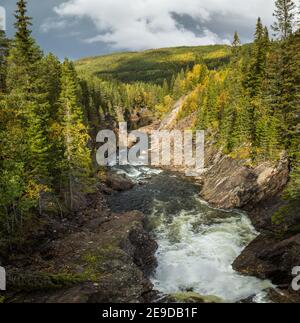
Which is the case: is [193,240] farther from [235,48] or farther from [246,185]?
[235,48]

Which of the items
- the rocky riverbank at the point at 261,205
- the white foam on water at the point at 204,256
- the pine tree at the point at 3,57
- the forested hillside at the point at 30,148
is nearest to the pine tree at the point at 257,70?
the rocky riverbank at the point at 261,205

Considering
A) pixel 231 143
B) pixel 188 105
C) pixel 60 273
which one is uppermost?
pixel 188 105

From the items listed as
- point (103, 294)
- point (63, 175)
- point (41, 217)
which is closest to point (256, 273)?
point (103, 294)

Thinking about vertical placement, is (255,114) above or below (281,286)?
above

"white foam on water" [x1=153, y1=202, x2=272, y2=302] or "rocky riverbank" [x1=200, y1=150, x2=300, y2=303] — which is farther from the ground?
"rocky riverbank" [x1=200, y1=150, x2=300, y2=303]

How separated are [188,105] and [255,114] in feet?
169

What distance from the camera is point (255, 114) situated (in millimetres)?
44031

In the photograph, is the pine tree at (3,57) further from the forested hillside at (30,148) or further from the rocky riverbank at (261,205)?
the rocky riverbank at (261,205)

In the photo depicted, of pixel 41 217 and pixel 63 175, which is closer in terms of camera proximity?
pixel 41 217

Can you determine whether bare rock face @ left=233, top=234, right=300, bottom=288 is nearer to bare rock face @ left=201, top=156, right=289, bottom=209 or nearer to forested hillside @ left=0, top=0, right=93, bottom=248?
bare rock face @ left=201, top=156, right=289, bottom=209

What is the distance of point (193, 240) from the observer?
30.3 meters

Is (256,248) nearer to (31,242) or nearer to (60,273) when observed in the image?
(60,273)

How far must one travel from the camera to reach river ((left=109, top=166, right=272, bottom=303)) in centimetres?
2252

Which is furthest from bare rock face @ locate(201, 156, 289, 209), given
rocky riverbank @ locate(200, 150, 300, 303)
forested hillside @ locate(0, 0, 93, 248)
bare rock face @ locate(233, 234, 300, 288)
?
forested hillside @ locate(0, 0, 93, 248)
